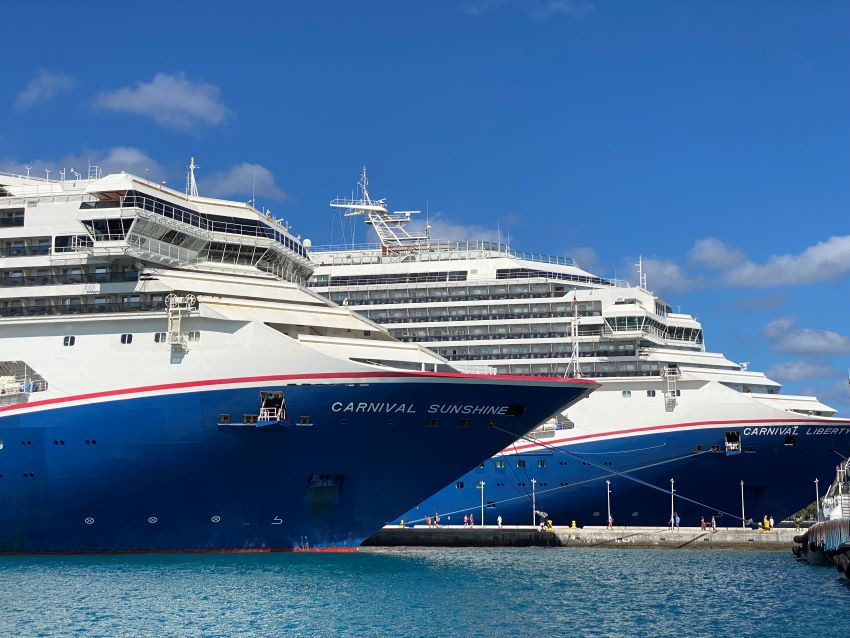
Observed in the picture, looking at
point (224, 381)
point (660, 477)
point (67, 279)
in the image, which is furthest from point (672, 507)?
point (67, 279)

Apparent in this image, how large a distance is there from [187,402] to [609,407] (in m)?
23.2

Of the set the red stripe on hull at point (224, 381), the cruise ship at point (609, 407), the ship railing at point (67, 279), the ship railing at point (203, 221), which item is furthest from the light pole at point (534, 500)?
the ship railing at point (67, 279)

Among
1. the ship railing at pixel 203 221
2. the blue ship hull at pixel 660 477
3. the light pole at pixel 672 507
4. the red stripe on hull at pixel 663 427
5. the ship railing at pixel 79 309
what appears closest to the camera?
the ship railing at pixel 79 309

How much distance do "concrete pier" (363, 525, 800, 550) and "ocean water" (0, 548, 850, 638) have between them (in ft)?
27.4

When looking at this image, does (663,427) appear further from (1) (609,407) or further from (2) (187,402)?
(2) (187,402)

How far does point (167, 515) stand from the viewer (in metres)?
35.9

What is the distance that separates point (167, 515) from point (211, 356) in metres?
5.23

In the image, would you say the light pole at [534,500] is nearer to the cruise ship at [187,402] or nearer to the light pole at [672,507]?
the light pole at [672,507]

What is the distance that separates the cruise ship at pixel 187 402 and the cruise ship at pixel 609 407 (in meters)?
11.6

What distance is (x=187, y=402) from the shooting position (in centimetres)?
3484

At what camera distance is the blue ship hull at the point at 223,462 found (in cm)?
3497

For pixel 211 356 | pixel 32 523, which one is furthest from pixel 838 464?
pixel 32 523

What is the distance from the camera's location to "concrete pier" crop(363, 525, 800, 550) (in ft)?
164

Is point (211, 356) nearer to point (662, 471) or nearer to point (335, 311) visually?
point (335, 311)
